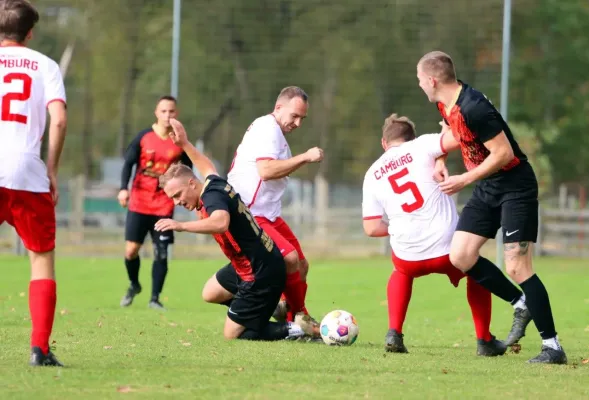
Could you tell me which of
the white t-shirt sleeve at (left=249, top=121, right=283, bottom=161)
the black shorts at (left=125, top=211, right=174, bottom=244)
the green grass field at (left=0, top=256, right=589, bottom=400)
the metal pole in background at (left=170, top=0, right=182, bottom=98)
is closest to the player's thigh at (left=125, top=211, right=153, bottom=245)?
the black shorts at (left=125, top=211, right=174, bottom=244)

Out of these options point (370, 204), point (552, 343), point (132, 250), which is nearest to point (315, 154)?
point (370, 204)

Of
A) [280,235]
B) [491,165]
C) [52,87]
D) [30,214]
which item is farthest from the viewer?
[280,235]

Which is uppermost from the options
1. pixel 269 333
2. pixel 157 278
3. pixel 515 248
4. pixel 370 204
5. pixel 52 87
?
pixel 52 87

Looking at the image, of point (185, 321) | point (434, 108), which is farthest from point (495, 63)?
point (185, 321)

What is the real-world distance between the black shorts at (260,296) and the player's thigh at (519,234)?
72.4 inches

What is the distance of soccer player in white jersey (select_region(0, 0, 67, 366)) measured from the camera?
233 inches

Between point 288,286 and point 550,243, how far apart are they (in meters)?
16.7

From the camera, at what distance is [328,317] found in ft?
26.5

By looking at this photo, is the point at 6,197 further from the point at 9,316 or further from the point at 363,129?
the point at 363,129

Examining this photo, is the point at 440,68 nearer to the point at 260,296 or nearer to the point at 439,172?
the point at 439,172

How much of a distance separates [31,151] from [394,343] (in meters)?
2.97

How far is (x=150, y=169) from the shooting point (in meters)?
11.6

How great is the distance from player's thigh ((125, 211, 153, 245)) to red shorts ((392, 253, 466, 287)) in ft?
14.4

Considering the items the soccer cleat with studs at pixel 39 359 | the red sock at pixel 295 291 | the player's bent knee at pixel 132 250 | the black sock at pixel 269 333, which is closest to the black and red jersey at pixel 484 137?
the red sock at pixel 295 291
